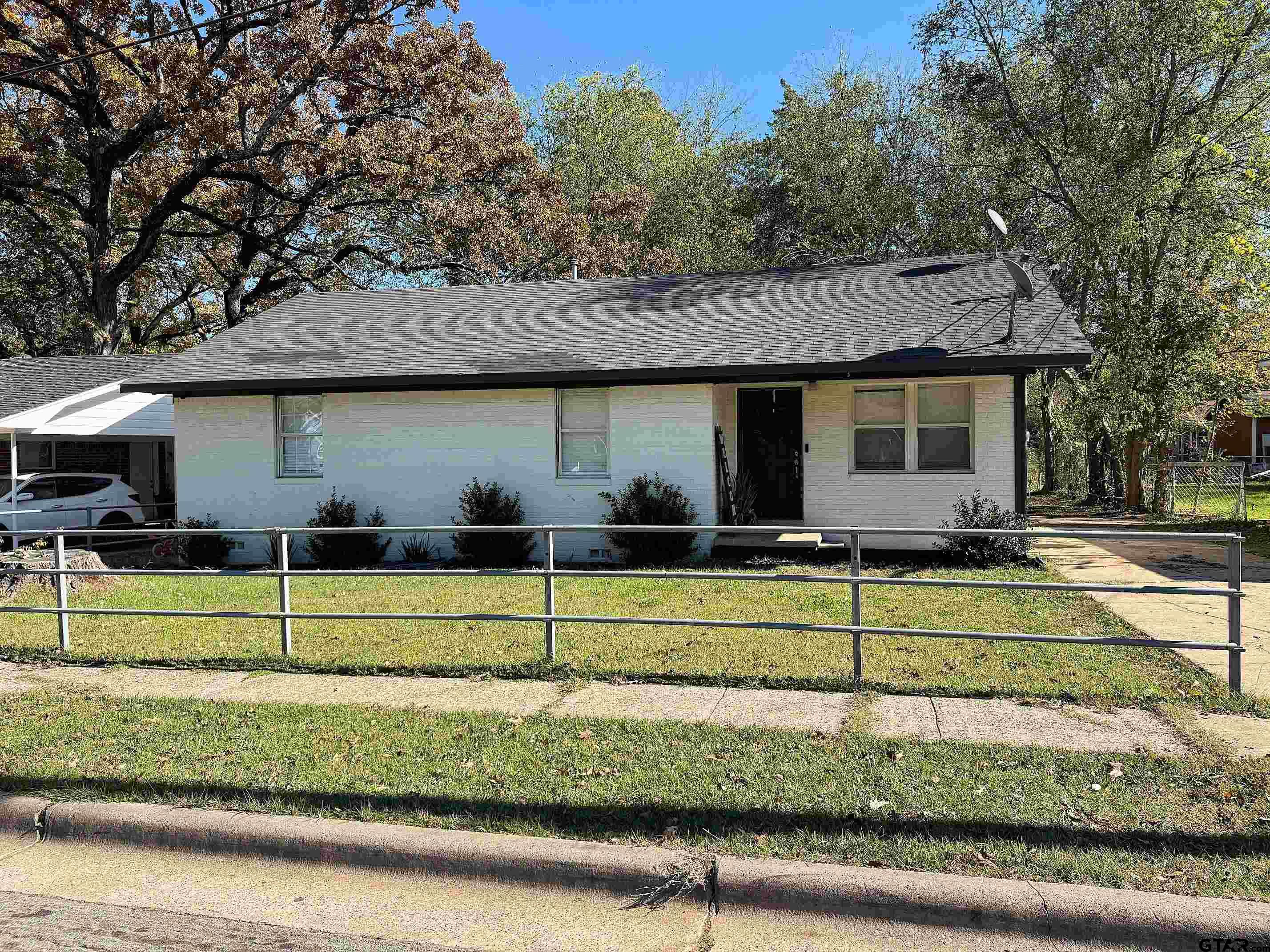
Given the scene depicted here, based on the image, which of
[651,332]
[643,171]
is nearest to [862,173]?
[643,171]

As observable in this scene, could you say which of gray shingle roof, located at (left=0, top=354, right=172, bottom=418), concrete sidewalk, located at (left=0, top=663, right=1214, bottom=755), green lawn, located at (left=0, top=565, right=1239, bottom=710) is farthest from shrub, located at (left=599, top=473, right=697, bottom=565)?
gray shingle roof, located at (left=0, top=354, right=172, bottom=418)

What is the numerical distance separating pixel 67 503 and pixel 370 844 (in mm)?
17071

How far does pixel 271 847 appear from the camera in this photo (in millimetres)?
4488

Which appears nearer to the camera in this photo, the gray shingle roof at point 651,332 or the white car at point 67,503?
the gray shingle roof at point 651,332

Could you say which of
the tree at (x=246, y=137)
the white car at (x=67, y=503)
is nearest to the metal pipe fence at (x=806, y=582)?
the white car at (x=67, y=503)

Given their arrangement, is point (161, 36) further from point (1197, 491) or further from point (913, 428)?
point (1197, 491)

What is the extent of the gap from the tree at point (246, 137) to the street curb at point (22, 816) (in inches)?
871

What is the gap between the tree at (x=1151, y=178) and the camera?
63.5 feet

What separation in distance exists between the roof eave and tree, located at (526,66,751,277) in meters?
17.2

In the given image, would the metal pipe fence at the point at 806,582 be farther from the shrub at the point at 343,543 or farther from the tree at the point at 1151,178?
the tree at the point at 1151,178

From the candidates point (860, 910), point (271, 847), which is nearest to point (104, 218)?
point (271, 847)

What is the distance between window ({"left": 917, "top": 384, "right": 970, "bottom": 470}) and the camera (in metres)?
13.7

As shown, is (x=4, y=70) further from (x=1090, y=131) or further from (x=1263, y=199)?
(x=1263, y=199)

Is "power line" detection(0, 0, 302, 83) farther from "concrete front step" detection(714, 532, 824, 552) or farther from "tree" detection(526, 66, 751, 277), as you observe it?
"tree" detection(526, 66, 751, 277)
